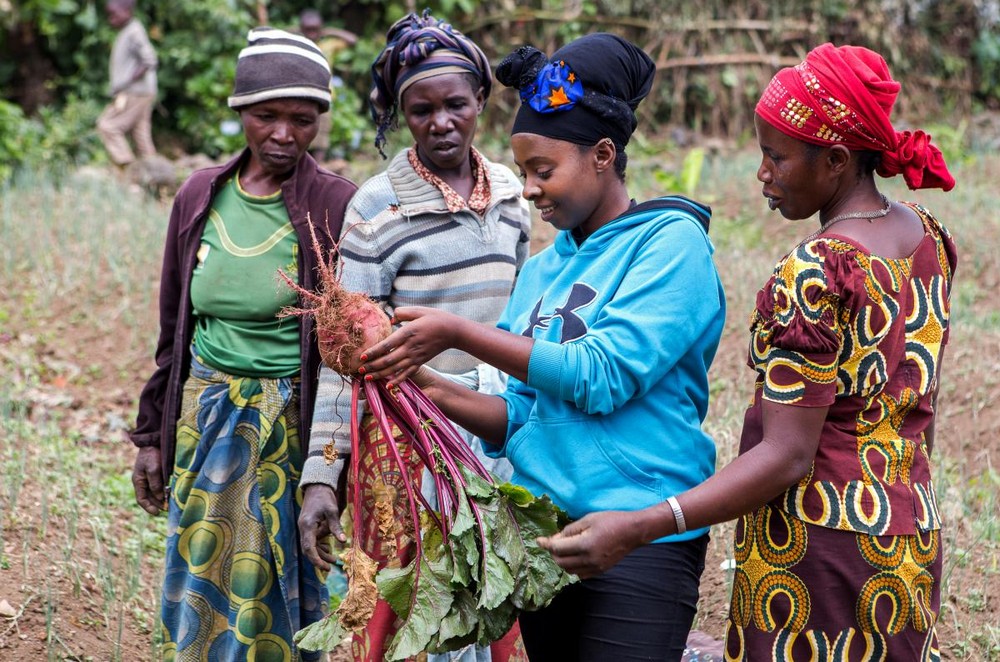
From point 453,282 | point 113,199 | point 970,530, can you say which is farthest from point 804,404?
point 113,199

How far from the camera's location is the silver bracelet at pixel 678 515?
83.0 inches

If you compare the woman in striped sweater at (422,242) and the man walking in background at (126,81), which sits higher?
the man walking in background at (126,81)

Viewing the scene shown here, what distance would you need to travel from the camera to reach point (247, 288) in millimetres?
3252

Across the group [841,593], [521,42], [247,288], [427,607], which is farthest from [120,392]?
[521,42]

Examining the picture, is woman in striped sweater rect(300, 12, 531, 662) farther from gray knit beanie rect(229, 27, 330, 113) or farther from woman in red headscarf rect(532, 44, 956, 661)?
woman in red headscarf rect(532, 44, 956, 661)

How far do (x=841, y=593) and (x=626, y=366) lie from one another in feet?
1.89

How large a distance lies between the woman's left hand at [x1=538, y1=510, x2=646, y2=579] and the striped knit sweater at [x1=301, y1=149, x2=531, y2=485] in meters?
1.06

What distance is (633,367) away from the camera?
2.17 metres

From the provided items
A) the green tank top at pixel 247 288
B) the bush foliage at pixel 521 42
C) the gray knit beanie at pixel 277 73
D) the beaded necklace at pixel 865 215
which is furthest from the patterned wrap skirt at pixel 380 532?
the bush foliage at pixel 521 42

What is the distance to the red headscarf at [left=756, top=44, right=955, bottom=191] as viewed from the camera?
212cm

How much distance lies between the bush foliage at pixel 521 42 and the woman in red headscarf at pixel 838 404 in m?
10.3

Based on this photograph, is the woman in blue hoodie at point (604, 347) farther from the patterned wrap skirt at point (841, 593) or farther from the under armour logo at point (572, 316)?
the patterned wrap skirt at point (841, 593)

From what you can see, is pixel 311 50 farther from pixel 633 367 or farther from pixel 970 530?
pixel 970 530

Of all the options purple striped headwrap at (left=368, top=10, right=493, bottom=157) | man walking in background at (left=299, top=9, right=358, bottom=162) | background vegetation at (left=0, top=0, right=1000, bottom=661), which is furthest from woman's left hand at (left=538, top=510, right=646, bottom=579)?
man walking in background at (left=299, top=9, right=358, bottom=162)
